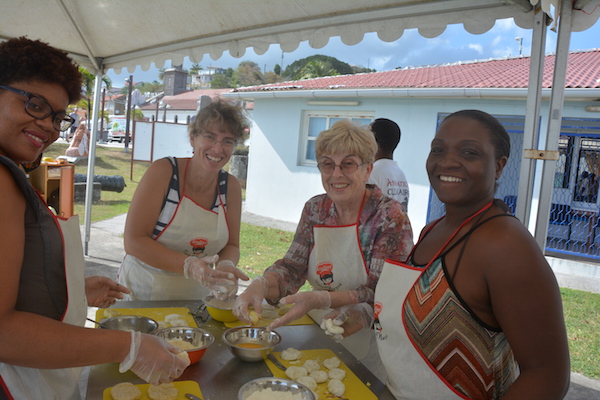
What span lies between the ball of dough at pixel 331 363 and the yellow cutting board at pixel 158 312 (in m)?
0.74

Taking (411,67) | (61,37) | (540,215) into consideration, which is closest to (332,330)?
(540,215)

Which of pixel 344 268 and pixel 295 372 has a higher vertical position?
pixel 344 268

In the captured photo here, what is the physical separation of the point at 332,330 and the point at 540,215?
51.8 inches

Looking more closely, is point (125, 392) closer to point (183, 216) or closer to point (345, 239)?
point (345, 239)

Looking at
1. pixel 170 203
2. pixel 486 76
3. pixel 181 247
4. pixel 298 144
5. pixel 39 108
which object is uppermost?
pixel 486 76

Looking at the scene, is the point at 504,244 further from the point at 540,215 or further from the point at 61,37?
the point at 61,37

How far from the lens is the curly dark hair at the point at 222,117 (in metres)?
2.76

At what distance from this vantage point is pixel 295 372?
5.73 ft

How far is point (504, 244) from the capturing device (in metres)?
1.29

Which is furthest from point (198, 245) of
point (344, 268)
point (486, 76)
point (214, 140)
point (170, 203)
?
point (486, 76)

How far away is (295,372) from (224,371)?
0.29 meters

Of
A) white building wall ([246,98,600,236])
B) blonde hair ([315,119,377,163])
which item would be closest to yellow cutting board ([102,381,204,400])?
blonde hair ([315,119,377,163])

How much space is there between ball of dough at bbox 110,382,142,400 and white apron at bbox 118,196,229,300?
1244 millimetres

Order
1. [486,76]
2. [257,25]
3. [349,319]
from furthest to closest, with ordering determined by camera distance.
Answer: [486,76] < [257,25] < [349,319]
